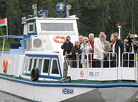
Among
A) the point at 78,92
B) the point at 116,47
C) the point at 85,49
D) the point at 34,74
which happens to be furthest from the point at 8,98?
the point at 116,47

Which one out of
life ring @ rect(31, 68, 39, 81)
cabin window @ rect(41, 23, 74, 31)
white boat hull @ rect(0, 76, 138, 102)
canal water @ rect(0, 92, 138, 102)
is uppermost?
cabin window @ rect(41, 23, 74, 31)

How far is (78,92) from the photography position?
13.6 m

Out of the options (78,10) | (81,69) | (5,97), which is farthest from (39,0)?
(81,69)

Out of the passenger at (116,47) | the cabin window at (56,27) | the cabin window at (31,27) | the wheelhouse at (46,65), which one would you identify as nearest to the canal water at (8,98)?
the wheelhouse at (46,65)

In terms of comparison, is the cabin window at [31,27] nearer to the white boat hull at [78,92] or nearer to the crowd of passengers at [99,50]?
the white boat hull at [78,92]

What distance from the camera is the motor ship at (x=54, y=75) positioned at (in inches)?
528

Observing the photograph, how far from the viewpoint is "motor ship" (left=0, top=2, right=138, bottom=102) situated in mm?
13406

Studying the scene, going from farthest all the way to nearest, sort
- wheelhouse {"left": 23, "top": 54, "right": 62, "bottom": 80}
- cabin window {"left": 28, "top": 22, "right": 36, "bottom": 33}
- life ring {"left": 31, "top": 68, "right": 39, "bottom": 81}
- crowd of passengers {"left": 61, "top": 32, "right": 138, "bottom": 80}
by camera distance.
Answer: cabin window {"left": 28, "top": 22, "right": 36, "bottom": 33} < life ring {"left": 31, "top": 68, "right": 39, "bottom": 81} < wheelhouse {"left": 23, "top": 54, "right": 62, "bottom": 80} < crowd of passengers {"left": 61, "top": 32, "right": 138, "bottom": 80}

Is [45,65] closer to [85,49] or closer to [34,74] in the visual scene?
Result: [34,74]

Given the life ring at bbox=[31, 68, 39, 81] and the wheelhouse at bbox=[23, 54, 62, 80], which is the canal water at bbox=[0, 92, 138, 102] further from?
the life ring at bbox=[31, 68, 39, 81]

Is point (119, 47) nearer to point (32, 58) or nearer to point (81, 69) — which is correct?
point (81, 69)

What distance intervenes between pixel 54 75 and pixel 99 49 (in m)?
2.27

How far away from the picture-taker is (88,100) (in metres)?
13.8

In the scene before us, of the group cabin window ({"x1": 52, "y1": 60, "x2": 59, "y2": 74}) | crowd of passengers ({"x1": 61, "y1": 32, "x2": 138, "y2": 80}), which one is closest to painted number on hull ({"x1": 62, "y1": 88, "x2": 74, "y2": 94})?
crowd of passengers ({"x1": 61, "y1": 32, "x2": 138, "y2": 80})
